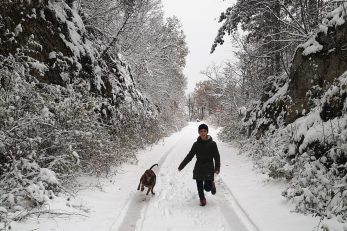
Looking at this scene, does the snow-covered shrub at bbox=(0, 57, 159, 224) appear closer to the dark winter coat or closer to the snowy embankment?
the snowy embankment

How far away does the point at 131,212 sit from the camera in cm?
719

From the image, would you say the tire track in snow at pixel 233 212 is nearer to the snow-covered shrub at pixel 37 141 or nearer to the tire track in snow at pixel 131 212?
the tire track in snow at pixel 131 212

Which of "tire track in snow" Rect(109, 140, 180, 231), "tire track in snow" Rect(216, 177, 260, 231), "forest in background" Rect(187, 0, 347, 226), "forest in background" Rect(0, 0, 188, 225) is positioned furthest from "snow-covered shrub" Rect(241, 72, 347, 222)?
"forest in background" Rect(0, 0, 188, 225)

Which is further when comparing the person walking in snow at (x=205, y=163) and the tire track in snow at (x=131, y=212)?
the person walking in snow at (x=205, y=163)

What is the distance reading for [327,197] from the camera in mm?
6504

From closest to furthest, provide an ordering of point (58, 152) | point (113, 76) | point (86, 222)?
point (86, 222), point (58, 152), point (113, 76)

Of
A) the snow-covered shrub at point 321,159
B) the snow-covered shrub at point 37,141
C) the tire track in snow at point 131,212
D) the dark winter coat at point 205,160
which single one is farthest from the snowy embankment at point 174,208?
the dark winter coat at point 205,160

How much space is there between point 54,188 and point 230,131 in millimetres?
14714

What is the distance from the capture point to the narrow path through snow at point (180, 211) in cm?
643

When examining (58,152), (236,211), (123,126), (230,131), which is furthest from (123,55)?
(236,211)

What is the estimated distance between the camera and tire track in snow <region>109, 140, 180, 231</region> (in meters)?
6.29

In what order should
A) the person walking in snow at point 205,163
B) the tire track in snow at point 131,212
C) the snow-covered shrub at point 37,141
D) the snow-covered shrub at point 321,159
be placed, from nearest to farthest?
the snow-covered shrub at point 37,141
the tire track in snow at point 131,212
the snow-covered shrub at point 321,159
the person walking in snow at point 205,163

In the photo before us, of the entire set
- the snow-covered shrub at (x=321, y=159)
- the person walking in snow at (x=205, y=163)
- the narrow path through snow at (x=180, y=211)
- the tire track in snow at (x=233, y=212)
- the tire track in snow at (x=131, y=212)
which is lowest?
the tire track in snow at (x=131, y=212)

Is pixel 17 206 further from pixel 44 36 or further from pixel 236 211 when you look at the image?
pixel 44 36
